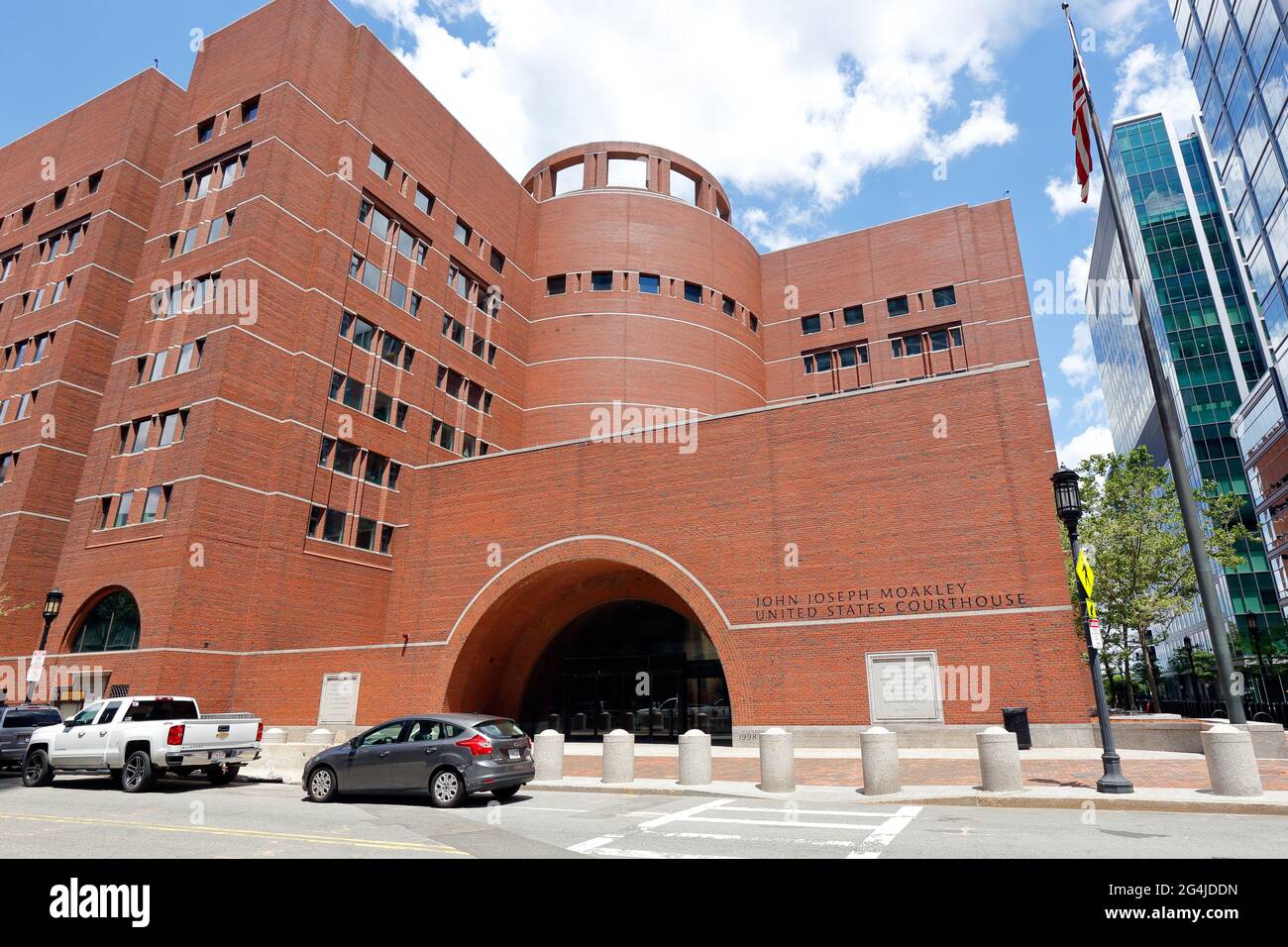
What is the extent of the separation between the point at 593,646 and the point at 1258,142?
43241 millimetres

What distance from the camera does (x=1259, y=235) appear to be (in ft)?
135

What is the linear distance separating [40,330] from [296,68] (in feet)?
58.4

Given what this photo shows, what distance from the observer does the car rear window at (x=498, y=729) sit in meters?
12.5

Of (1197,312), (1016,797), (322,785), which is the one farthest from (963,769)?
(1197,312)

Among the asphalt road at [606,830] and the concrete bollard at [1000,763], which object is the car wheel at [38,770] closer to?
the asphalt road at [606,830]

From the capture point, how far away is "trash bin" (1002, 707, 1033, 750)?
18797 mm

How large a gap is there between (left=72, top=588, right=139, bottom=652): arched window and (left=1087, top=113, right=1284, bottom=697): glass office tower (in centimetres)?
7035

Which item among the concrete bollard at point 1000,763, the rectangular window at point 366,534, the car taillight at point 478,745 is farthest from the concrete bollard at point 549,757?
the rectangular window at point 366,534

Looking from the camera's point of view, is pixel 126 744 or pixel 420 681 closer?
pixel 126 744

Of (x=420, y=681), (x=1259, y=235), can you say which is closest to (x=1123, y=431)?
(x=1259, y=235)

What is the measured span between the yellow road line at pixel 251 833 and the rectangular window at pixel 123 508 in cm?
2141

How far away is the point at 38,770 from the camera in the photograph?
1596 centimetres
